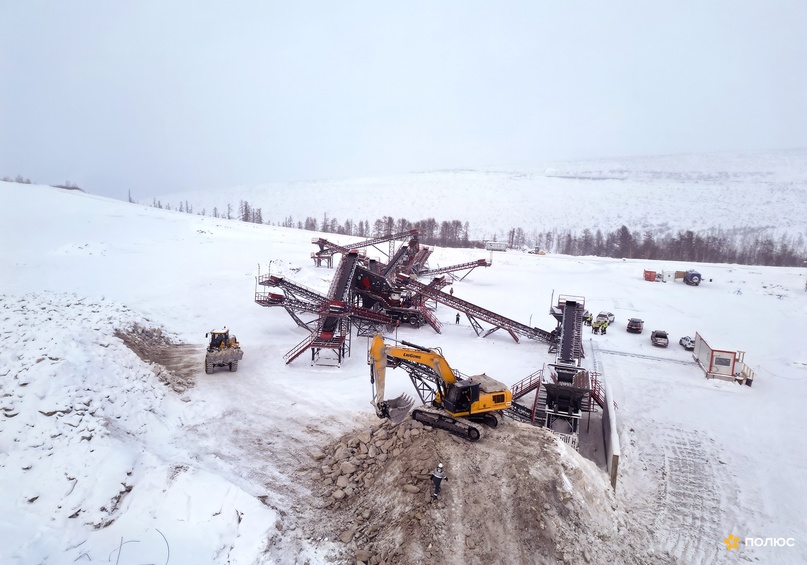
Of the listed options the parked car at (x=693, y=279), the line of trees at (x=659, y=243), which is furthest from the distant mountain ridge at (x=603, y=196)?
the parked car at (x=693, y=279)

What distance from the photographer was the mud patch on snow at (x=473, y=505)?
27.6 feet

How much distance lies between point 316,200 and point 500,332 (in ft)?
441

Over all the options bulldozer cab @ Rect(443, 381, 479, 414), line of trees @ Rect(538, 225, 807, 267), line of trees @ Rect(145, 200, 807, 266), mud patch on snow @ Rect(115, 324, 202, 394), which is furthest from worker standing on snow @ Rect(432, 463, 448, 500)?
line of trees @ Rect(538, 225, 807, 267)

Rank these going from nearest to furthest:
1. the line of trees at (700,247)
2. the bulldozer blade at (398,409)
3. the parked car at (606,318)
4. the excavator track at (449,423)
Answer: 1. the excavator track at (449,423)
2. the bulldozer blade at (398,409)
3. the parked car at (606,318)
4. the line of trees at (700,247)

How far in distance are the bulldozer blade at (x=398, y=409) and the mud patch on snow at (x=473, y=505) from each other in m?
1.31

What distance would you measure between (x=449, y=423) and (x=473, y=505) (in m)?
2.47

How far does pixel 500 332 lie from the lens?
26125 mm

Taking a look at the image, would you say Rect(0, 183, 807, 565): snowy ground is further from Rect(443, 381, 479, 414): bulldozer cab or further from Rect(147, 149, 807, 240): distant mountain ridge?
Rect(147, 149, 807, 240): distant mountain ridge

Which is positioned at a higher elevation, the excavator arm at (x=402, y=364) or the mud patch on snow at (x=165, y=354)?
the excavator arm at (x=402, y=364)

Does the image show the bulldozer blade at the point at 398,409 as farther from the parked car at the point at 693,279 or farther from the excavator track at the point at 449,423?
the parked car at the point at 693,279

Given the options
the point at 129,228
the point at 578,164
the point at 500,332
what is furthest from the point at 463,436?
the point at 578,164

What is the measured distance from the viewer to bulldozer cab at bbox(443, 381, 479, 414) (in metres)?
11.5

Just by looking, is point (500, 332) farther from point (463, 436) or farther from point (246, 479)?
point (246, 479)

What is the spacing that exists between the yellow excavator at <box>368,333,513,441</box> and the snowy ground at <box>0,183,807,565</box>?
0.85 meters
